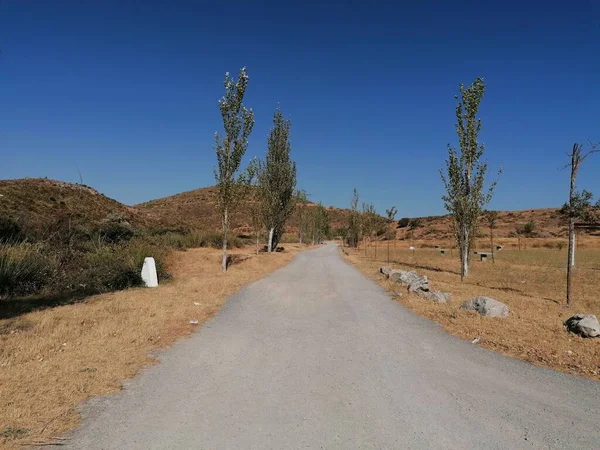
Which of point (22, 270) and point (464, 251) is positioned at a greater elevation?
point (464, 251)

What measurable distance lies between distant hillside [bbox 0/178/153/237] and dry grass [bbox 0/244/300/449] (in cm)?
2439

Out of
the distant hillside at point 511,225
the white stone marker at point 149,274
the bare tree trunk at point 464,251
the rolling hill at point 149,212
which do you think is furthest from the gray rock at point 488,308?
the distant hillside at point 511,225

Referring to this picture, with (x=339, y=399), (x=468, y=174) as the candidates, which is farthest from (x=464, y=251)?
(x=339, y=399)

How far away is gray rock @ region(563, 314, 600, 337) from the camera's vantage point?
7.62 meters

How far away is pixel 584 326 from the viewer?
775cm

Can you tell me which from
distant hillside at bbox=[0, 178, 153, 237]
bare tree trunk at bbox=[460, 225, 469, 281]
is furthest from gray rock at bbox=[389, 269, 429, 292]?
distant hillside at bbox=[0, 178, 153, 237]

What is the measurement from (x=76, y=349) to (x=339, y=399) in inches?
157

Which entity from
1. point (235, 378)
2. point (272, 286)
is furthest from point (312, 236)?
point (235, 378)

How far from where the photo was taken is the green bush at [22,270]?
10.5m

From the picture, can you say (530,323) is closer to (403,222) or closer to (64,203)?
(64,203)

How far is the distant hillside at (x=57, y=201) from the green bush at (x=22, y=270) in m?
20.9

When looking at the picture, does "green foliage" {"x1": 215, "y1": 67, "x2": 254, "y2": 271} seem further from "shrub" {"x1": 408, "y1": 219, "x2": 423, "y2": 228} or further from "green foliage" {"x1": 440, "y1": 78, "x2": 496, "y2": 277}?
"shrub" {"x1": 408, "y1": 219, "x2": 423, "y2": 228}

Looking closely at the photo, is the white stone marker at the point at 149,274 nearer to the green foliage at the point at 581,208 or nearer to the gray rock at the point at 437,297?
the gray rock at the point at 437,297

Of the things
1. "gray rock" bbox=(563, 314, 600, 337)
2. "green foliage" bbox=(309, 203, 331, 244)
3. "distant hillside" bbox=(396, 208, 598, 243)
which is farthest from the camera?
"distant hillside" bbox=(396, 208, 598, 243)
